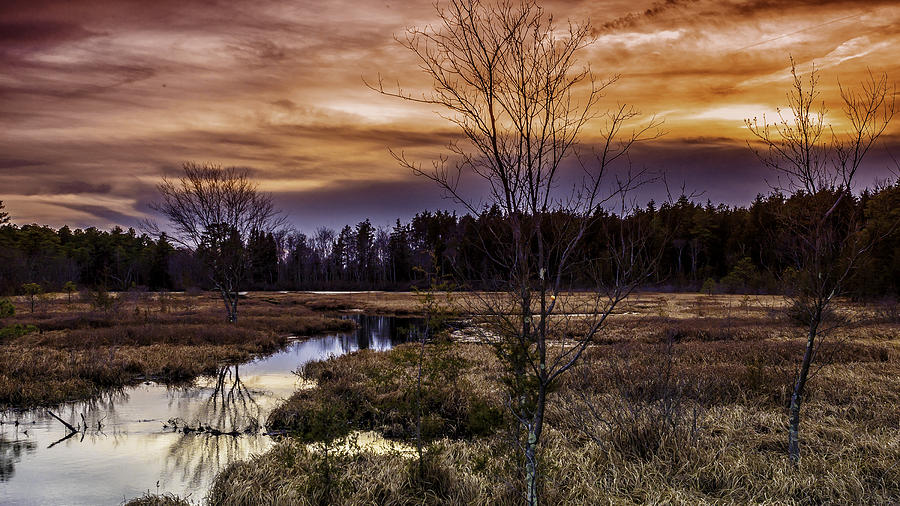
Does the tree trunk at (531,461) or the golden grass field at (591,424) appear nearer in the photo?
the tree trunk at (531,461)

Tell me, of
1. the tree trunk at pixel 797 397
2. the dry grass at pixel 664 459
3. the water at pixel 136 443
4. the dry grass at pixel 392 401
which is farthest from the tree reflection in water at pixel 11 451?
the tree trunk at pixel 797 397

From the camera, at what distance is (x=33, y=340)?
22188 mm

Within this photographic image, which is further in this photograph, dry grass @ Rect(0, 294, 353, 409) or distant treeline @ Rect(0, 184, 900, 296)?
distant treeline @ Rect(0, 184, 900, 296)

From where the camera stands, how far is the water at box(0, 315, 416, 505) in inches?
344

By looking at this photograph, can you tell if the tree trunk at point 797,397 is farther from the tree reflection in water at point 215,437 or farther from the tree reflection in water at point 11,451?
the tree reflection in water at point 11,451

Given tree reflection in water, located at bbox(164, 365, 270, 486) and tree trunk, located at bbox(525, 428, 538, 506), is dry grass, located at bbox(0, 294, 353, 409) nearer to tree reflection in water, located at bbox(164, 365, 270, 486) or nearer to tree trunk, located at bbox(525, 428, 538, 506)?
tree reflection in water, located at bbox(164, 365, 270, 486)

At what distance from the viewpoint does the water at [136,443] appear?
875 cm

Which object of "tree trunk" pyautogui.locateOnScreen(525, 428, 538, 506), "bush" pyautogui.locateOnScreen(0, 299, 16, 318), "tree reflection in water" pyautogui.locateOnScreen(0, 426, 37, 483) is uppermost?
"bush" pyautogui.locateOnScreen(0, 299, 16, 318)

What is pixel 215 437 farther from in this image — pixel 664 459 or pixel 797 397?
pixel 797 397

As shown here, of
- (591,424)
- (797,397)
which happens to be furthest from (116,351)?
(797,397)

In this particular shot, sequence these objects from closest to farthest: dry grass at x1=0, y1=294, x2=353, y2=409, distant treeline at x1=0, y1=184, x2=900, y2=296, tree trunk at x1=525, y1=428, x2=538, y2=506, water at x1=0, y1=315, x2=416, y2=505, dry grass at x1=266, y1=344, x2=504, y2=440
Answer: tree trunk at x1=525, y1=428, x2=538, y2=506, water at x1=0, y1=315, x2=416, y2=505, dry grass at x1=266, y1=344, x2=504, y2=440, dry grass at x1=0, y1=294, x2=353, y2=409, distant treeline at x1=0, y1=184, x2=900, y2=296

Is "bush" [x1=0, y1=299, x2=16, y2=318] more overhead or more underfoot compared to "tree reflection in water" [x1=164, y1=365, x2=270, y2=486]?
more overhead

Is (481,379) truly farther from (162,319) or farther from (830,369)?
(162,319)

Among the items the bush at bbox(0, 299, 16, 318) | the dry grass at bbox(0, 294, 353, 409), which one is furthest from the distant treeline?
the bush at bbox(0, 299, 16, 318)
